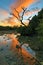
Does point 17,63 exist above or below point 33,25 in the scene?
below

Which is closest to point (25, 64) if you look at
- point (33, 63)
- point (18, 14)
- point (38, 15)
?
point (33, 63)

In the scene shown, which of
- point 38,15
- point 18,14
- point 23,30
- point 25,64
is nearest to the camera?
point 25,64

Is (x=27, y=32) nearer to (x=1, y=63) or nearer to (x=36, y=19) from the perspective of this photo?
(x=36, y=19)

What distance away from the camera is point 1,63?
63.5 ft

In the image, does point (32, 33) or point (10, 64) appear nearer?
point (10, 64)

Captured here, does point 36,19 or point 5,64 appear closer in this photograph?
point 5,64

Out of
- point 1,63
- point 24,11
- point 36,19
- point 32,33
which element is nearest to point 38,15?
point 36,19

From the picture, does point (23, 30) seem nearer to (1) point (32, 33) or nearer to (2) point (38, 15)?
(1) point (32, 33)

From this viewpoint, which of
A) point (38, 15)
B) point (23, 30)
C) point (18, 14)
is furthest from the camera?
point (23, 30)

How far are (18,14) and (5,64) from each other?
1253cm

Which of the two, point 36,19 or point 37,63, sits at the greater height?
point 36,19

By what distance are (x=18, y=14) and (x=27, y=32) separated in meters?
25.3

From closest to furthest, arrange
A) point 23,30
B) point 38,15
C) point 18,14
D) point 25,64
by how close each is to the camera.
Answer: point 25,64 → point 18,14 → point 38,15 → point 23,30

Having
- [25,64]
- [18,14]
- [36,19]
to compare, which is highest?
[36,19]
